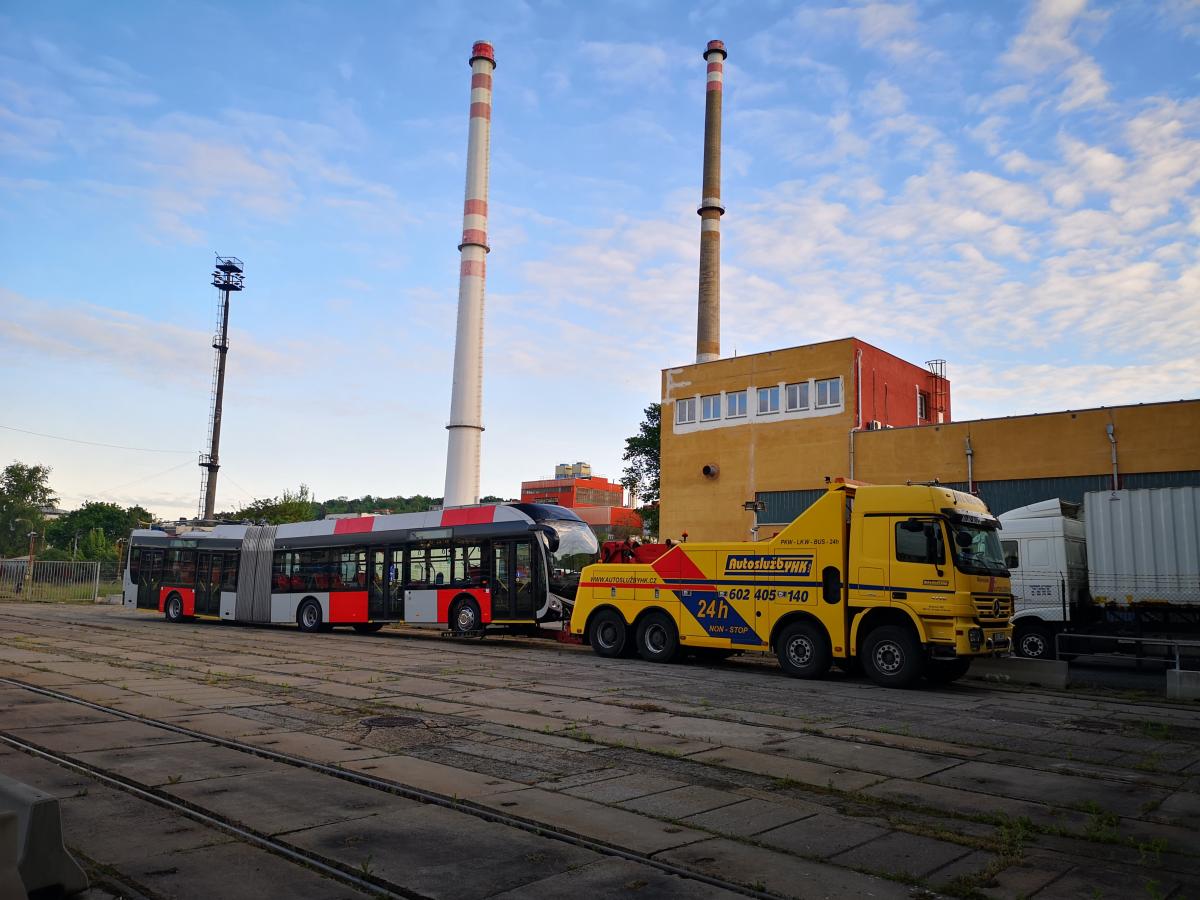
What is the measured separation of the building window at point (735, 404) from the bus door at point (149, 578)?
24.1 m

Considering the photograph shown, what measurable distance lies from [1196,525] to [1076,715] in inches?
320

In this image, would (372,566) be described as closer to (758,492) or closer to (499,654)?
(499,654)

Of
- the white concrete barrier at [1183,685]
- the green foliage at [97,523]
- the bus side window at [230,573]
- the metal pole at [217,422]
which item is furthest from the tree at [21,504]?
the white concrete barrier at [1183,685]

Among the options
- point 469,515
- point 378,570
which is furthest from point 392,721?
point 378,570

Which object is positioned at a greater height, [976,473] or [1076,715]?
[976,473]

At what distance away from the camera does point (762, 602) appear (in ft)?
50.6

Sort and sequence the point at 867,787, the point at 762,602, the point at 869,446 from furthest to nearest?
the point at 869,446 < the point at 762,602 < the point at 867,787

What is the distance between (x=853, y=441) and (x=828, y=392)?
2552mm

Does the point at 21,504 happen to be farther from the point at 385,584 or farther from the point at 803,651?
the point at 803,651

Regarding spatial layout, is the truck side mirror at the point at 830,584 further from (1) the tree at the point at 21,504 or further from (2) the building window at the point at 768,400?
(1) the tree at the point at 21,504

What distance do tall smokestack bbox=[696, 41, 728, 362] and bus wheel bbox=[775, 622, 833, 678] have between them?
34145 mm

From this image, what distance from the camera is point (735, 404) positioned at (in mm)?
40594

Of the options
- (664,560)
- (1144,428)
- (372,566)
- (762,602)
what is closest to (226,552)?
(372,566)

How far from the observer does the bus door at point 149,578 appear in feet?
99.4
